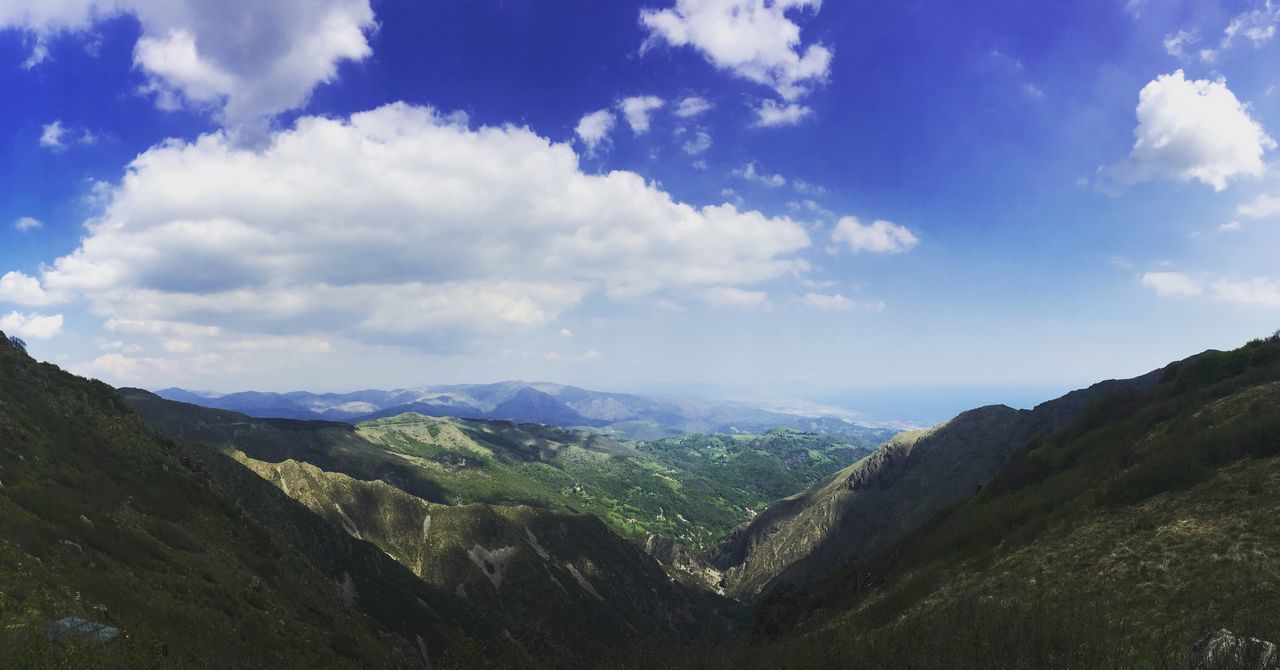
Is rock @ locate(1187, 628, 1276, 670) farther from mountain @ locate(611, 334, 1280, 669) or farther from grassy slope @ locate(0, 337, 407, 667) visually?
grassy slope @ locate(0, 337, 407, 667)

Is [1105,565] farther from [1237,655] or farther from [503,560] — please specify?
[503,560]

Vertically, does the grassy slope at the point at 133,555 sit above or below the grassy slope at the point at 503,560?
above

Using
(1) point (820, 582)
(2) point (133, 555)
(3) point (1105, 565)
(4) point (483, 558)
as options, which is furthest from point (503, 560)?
(3) point (1105, 565)

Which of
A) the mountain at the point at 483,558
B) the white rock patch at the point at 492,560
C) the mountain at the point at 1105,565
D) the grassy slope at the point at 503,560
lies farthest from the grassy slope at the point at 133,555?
the white rock patch at the point at 492,560

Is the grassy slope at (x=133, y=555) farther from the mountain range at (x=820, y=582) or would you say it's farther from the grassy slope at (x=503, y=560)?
the grassy slope at (x=503, y=560)

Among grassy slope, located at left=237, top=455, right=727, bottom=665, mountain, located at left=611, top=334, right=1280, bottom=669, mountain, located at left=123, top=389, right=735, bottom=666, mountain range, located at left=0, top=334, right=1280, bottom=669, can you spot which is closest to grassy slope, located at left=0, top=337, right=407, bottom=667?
mountain range, located at left=0, top=334, right=1280, bottom=669
